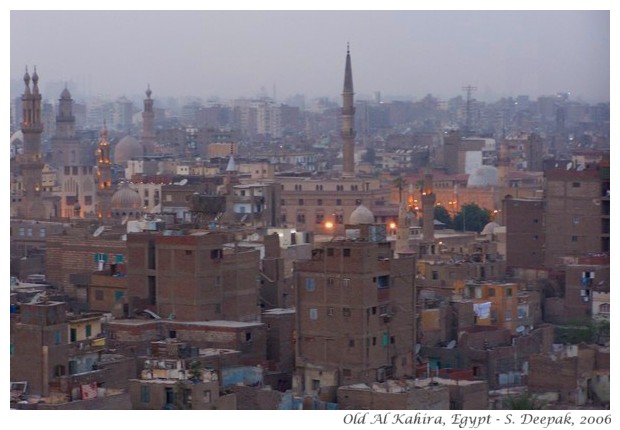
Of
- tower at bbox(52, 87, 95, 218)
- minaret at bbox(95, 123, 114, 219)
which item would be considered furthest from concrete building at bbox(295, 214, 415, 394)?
tower at bbox(52, 87, 95, 218)

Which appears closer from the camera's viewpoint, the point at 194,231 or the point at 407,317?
the point at 407,317

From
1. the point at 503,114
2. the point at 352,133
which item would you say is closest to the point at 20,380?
the point at 352,133

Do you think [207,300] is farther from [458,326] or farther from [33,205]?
[33,205]

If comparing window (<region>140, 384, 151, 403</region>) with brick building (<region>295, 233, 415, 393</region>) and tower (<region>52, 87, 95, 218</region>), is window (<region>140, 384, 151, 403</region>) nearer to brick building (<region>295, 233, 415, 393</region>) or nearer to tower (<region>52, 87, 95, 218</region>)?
brick building (<region>295, 233, 415, 393</region>)

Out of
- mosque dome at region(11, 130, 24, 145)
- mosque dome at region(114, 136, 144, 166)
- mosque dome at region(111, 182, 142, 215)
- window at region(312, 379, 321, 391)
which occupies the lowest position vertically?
window at region(312, 379, 321, 391)

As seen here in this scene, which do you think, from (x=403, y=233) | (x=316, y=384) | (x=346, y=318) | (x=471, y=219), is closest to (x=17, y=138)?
(x=471, y=219)
